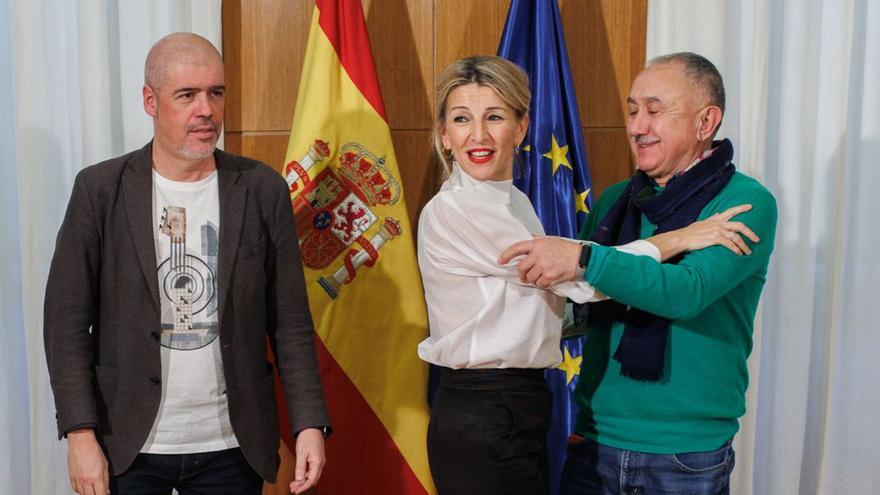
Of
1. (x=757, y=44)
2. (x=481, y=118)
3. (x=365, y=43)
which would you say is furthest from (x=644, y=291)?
(x=757, y=44)

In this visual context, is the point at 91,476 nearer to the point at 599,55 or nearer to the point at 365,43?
the point at 365,43

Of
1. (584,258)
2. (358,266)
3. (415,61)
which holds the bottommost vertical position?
(358,266)

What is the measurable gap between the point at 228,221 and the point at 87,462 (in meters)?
0.59

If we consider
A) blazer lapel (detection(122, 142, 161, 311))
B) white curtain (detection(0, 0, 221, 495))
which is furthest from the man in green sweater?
white curtain (detection(0, 0, 221, 495))

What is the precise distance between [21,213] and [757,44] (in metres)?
2.59

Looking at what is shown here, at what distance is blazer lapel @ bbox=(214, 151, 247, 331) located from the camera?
196cm

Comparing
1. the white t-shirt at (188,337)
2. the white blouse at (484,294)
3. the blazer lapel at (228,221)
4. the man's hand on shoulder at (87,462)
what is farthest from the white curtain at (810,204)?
the man's hand on shoulder at (87,462)

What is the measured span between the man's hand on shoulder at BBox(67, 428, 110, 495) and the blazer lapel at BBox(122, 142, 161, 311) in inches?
12.0

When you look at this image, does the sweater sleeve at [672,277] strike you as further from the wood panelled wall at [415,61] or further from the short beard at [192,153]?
the wood panelled wall at [415,61]

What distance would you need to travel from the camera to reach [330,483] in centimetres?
290

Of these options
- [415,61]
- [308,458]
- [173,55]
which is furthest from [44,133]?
[308,458]

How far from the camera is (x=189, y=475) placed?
1.97 m

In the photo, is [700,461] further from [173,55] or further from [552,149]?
[173,55]

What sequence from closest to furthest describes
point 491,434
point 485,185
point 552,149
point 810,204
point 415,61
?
point 491,434 → point 485,185 → point 552,149 → point 415,61 → point 810,204
